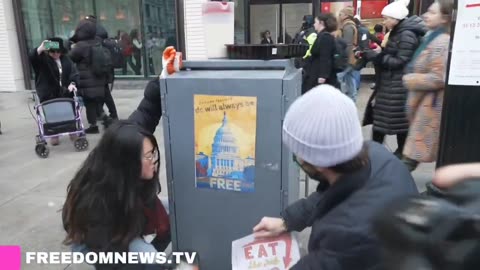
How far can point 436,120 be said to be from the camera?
356cm

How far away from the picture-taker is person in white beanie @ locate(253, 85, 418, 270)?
1284 mm

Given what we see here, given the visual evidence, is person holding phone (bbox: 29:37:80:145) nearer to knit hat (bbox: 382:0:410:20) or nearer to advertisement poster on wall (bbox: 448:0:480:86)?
knit hat (bbox: 382:0:410:20)

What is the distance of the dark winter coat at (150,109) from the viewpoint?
8.89 ft

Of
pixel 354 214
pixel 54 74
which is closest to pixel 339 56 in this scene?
pixel 54 74

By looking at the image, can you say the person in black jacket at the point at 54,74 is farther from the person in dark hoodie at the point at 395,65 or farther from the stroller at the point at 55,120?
the person in dark hoodie at the point at 395,65

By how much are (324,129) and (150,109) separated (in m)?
1.66

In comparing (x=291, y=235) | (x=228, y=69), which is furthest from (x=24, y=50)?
(x=291, y=235)

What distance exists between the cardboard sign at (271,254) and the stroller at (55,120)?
441 centimetres

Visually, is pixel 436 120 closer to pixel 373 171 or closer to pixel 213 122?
pixel 213 122

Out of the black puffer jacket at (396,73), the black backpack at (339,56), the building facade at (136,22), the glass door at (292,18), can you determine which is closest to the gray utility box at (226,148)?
the black puffer jacket at (396,73)

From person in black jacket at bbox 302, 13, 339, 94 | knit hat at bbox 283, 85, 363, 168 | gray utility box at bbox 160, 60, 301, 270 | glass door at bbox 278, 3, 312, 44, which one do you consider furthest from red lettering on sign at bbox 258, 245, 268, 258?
glass door at bbox 278, 3, 312, 44

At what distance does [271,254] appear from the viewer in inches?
79.9

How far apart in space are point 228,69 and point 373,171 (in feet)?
4.53

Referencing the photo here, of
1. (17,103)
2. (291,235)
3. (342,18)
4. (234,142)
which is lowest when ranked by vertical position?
(17,103)
